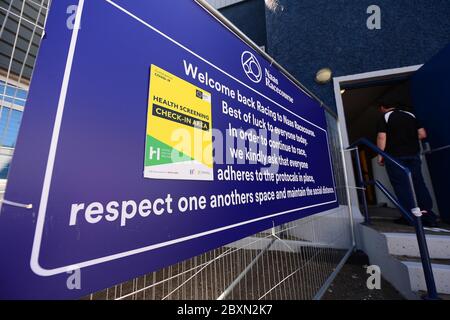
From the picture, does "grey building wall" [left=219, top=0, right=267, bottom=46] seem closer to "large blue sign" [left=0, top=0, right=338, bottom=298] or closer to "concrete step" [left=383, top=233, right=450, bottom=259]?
"large blue sign" [left=0, top=0, right=338, bottom=298]

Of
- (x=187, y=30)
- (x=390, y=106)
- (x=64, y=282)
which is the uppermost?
(x=390, y=106)

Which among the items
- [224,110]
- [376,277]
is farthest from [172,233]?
[376,277]

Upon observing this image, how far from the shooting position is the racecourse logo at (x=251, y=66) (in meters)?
1.17

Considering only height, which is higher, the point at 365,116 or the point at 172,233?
the point at 365,116

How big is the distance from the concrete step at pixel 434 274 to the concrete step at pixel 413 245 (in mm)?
77

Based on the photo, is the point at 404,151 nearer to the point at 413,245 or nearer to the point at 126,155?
the point at 413,245

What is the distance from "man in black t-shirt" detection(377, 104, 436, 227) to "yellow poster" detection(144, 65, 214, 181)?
206 cm

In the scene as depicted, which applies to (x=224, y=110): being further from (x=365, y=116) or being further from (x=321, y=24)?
(x=365, y=116)

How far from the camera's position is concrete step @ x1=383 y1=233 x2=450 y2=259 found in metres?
1.59

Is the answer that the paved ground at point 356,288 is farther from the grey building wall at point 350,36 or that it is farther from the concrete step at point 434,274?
the grey building wall at point 350,36

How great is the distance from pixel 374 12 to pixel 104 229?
13.6 feet

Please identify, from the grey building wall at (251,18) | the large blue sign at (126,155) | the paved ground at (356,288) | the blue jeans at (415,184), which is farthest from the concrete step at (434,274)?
the grey building wall at (251,18)

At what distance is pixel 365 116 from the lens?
5340 millimetres
